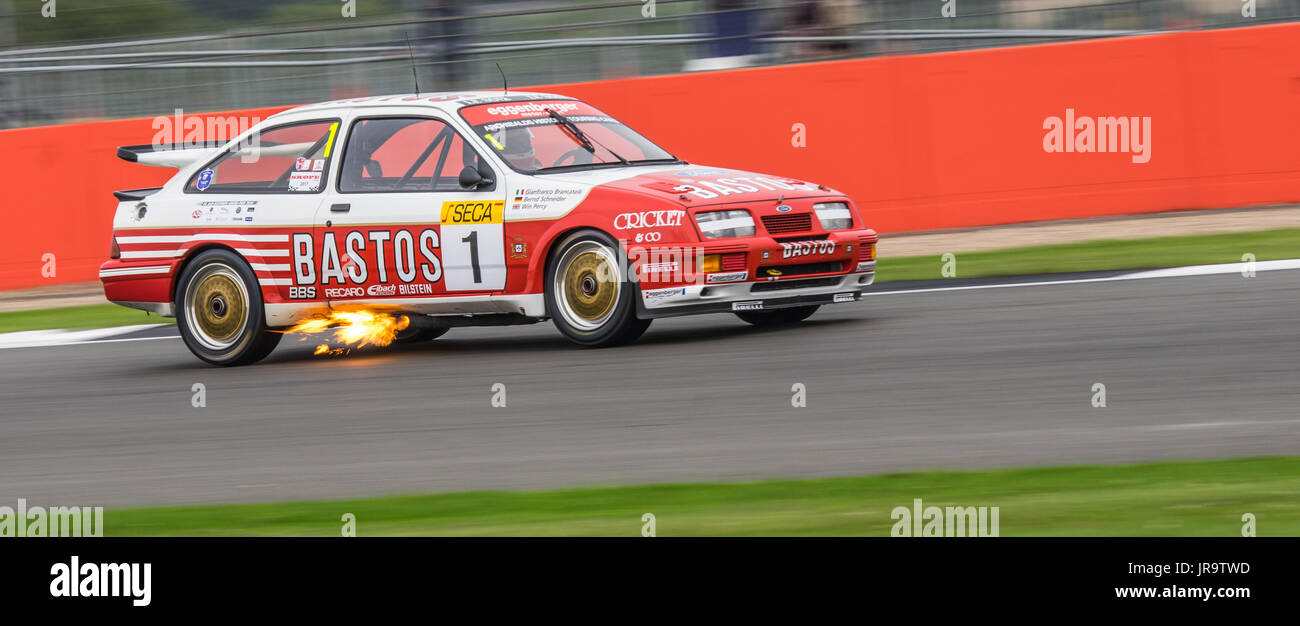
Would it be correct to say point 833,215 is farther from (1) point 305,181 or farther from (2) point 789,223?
(1) point 305,181

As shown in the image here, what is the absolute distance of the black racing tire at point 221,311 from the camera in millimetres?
11211

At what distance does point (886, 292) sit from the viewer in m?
12.5

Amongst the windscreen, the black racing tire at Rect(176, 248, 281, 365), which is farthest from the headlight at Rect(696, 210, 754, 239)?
the black racing tire at Rect(176, 248, 281, 365)

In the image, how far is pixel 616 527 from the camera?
6332 mm

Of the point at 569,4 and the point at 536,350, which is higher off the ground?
the point at 569,4

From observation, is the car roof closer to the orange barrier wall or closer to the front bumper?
the front bumper

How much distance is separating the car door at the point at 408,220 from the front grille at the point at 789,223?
1.61 m

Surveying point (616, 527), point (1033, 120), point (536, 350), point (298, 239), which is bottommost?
point (616, 527)

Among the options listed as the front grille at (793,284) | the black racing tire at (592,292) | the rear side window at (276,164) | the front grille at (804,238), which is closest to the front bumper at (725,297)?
the front grille at (793,284)

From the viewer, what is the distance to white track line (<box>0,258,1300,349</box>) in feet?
39.5

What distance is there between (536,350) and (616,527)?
4629 mm
